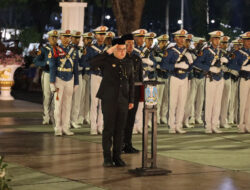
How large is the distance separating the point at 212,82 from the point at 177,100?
34.9 inches

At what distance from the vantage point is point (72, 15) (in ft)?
81.0

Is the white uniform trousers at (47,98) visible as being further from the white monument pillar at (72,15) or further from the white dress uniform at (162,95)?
the white monument pillar at (72,15)

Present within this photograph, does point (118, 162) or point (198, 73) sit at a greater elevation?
point (198, 73)

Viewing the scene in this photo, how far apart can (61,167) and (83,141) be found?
149 inches

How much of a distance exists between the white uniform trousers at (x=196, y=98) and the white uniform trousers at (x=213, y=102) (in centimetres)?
155

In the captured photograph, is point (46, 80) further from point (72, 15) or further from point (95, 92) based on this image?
point (72, 15)

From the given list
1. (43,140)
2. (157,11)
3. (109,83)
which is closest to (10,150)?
(43,140)

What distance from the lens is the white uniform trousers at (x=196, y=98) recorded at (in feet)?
71.2

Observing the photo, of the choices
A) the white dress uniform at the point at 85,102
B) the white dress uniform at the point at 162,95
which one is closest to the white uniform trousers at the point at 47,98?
the white dress uniform at the point at 85,102

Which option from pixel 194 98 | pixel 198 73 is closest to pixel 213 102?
pixel 198 73

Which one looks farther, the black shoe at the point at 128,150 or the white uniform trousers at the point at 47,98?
the white uniform trousers at the point at 47,98

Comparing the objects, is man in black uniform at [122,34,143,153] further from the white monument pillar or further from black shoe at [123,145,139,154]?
the white monument pillar

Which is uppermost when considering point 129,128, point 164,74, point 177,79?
point 164,74

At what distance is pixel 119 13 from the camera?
25531mm
